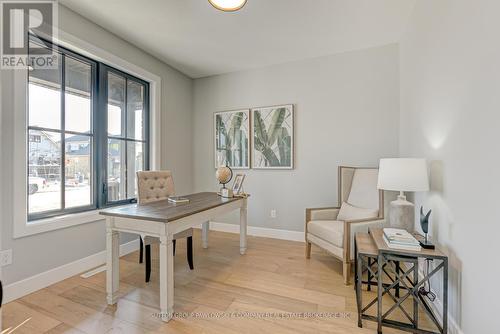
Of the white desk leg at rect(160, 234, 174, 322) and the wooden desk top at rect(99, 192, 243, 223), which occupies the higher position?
the wooden desk top at rect(99, 192, 243, 223)

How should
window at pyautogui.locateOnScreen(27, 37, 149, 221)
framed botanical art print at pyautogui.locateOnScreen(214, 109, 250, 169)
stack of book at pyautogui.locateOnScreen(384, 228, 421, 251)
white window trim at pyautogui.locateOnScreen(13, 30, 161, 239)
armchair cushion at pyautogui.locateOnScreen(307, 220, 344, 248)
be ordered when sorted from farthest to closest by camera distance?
1. framed botanical art print at pyautogui.locateOnScreen(214, 109, 250, 169)
2. armchair cushion at pyautogui.locateOnScreen(307, 220, 344, 248)
3. window at pyautogui.locateOnScreen(27, 37, 149, 221)
4. white window trim at pyautogui.locateOnScreen(13, 30, 161, 239)
5. stack of book at pyautogui.locateOnScreen(384, 228, 421, 251)

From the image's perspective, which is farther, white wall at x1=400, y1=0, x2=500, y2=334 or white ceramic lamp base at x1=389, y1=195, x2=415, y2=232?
white ceramic lamp base at x1=389, y1=195, x2=415, y2=232

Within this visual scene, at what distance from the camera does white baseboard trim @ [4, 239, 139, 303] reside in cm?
187

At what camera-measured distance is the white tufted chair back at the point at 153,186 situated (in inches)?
99.1

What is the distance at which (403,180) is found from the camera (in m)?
1.71

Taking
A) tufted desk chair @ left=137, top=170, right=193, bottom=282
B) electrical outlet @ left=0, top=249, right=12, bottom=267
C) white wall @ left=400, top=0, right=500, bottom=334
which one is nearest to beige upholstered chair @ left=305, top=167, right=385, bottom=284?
white wall @ left=400, top=0, right=500, bottom=334

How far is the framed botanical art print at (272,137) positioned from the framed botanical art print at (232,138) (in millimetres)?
139

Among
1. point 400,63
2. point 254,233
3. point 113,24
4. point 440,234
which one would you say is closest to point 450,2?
point 400,63

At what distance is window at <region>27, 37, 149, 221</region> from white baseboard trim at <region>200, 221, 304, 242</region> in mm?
1451

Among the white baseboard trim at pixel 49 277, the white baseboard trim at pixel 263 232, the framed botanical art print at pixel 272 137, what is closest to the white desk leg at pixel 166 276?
the white baseboard trim at pixel 49 277

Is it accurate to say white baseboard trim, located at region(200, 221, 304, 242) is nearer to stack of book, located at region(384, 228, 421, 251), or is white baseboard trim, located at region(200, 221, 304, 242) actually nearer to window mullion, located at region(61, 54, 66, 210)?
stack of book, located at region(384, 228, 421, 251)

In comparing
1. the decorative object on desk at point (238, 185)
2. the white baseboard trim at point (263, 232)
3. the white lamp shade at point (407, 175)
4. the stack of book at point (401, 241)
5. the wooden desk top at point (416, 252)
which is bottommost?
the white baseboard trim at point (263, 232)

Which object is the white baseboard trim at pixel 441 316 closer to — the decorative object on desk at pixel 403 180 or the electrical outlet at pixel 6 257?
the decorative object on desk at pixel 403 180

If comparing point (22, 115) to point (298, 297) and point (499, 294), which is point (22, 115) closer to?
point (298, 297)
